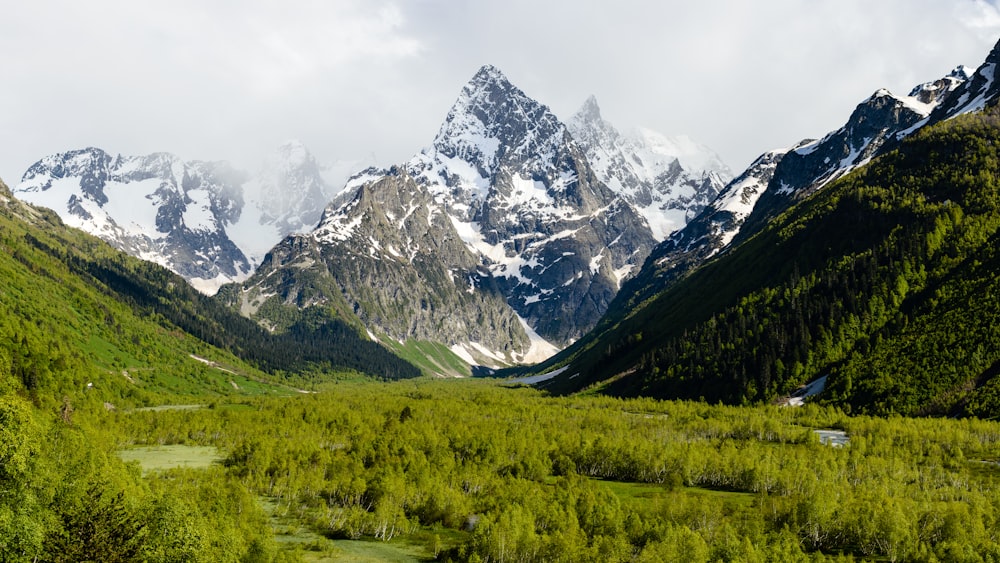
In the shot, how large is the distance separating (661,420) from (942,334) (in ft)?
280

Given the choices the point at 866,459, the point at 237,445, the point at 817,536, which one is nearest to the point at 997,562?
the point at 817,536

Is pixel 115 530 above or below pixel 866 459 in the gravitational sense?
below

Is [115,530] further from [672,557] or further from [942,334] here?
[942,334]

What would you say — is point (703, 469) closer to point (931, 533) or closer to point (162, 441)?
point (931, 533)

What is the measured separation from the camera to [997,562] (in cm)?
8419

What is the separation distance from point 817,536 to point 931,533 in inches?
626

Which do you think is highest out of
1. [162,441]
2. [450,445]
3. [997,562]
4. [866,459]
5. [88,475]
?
[866,459]

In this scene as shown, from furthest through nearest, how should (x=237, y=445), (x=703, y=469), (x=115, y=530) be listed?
(x=237, y=445) < (x=703, y=469) < (x=115, y=530)

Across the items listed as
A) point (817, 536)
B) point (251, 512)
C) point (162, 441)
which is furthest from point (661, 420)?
point (162, 441)

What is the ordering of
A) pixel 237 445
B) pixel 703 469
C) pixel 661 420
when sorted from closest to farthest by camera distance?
pixel 703 469 → pixel 237 445 → pixel 661 420

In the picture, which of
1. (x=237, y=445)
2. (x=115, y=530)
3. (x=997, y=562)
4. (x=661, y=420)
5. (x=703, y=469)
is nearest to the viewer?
(x=115, y=530)

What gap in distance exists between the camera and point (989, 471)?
131 metres

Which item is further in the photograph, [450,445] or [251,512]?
[450,445]

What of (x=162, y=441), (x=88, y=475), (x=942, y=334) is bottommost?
(x=162, y=441)
